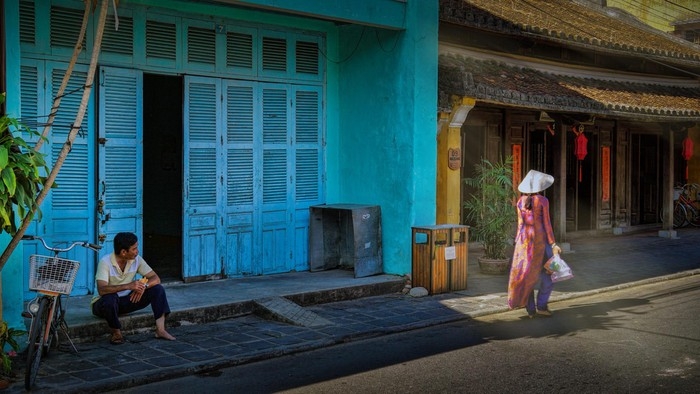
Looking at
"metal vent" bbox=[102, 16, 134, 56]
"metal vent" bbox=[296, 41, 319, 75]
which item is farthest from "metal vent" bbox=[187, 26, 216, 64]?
"metal vent" bbox=[296, 41, 319, 75]

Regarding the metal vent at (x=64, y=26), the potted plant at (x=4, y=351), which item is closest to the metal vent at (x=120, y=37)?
the metal vent at (x=64, y=26)

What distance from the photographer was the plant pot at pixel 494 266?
13808mm

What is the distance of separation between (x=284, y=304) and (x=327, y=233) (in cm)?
278

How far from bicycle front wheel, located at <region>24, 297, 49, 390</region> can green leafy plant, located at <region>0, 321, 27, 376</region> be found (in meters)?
0.18

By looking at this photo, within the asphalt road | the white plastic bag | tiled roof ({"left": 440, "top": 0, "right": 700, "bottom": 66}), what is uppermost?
tiled roof ({"left": 440, "top": 0, "right": 700, "bottom": 66})

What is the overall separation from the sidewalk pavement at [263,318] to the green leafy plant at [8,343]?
154mm

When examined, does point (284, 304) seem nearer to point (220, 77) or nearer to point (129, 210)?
point (129, 210)

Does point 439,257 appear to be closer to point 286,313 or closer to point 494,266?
point 494,266

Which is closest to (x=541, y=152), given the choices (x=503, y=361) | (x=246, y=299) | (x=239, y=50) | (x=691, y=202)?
(x=691, y=202)

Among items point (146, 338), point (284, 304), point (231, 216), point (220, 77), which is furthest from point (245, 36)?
point (146, 338)

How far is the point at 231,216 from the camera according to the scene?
11.9m

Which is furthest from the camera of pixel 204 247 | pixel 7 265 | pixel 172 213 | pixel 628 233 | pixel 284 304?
pixel 628 233

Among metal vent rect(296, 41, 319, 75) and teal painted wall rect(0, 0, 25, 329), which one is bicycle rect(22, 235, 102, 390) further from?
metal vent rect(296, 41, 319, 75)

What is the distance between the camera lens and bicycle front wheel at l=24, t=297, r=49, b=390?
23.3 ft
